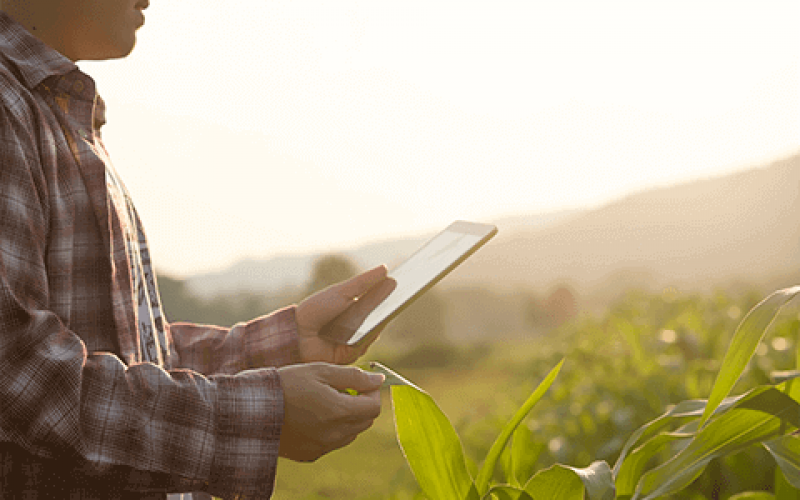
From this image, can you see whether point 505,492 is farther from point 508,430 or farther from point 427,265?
point 427,265

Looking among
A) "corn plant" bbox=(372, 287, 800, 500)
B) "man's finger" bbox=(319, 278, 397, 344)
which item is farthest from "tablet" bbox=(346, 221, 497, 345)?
"corn plant" bbox=(372, 287, 800, 500)

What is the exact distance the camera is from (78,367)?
0.55 m

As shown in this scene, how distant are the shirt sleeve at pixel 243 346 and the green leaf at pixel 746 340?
0.59m

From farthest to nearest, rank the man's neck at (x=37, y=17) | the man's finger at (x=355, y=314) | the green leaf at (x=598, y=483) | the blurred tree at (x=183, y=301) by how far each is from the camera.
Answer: the blurred tree at (x=183, y=301) < the man's finger at (x=355, y=314) < the man's neck at (x=37, y=17) < the green leaf at (x=598, y=483)

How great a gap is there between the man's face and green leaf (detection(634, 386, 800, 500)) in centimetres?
77

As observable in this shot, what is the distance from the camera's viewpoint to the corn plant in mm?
552

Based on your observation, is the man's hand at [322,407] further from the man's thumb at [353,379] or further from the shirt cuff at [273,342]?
the shirt cuff at [273,342]

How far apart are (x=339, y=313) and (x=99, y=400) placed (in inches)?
17.3

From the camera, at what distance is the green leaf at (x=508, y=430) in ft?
2.10

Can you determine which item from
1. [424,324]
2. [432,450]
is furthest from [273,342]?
[424,324]

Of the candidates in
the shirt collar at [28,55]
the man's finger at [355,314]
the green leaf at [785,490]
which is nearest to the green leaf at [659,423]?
the green leaf at [785,490]

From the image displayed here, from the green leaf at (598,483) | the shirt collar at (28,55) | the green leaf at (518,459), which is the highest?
the shirt collar at (28,55)

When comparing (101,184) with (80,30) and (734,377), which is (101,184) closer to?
(80,30)

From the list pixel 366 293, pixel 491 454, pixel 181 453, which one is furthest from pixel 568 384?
pixel 181 453
